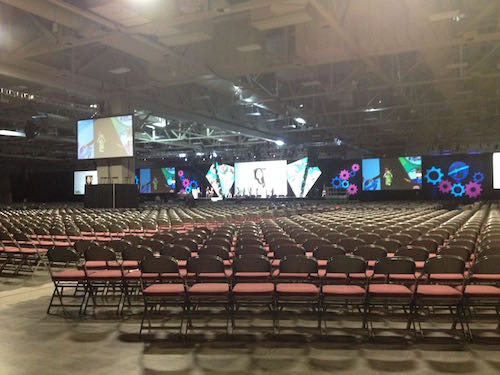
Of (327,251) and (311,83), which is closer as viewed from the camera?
(327,251)

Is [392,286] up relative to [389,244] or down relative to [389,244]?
down

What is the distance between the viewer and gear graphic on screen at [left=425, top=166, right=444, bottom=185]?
106 ft

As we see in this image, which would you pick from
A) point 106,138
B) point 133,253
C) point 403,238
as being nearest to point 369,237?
point 403,238

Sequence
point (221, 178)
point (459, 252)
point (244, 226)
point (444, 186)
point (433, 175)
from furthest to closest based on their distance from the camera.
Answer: point (221, 178)
point (433, 175)
point (444, 186)
point (244, 226)
point (459, 252)

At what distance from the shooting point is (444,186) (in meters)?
32.2

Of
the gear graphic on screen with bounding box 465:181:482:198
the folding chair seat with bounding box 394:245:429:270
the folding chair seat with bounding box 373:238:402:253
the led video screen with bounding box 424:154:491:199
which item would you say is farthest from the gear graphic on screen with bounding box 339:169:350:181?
the folding chair seat with bounding box 394:245:429:270

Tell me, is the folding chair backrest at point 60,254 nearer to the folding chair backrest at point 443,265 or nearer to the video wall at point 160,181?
the folding chair backrest at point 443,265

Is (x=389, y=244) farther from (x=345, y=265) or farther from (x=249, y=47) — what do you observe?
(x=249, y=47)

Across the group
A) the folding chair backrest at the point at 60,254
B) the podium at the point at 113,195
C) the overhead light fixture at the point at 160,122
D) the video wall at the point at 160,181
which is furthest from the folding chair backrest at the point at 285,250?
the video wall at the point at 160,181

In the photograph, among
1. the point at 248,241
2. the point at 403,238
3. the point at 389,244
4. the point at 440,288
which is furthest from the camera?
the point at 403,238

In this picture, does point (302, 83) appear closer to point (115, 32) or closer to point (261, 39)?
point (261, 39)

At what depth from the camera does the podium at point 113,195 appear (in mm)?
18031

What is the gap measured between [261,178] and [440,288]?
3055 centimetres

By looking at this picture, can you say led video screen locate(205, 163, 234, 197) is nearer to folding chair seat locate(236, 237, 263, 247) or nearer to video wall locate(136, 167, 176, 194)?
video wall locate(136, 167, 176, 194)
